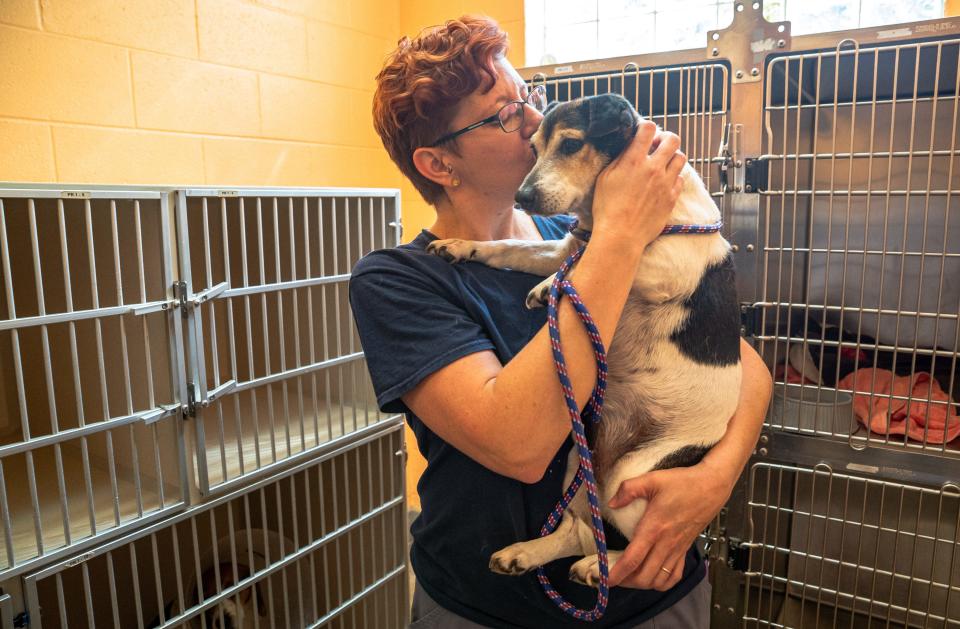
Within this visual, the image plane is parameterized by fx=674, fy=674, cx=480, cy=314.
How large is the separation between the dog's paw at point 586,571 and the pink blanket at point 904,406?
36.1 inches

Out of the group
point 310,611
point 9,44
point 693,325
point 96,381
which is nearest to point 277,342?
point 96,381

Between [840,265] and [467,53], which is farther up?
[467,53]

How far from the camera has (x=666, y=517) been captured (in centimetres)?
92

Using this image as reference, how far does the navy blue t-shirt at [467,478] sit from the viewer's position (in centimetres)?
88

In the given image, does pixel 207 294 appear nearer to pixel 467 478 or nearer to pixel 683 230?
pixel 467 478

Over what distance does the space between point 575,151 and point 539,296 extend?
0.23 metres

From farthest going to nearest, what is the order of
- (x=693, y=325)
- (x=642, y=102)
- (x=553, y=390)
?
(x=642, y=102)
(x=693, y=325)
(x=553, y=390)

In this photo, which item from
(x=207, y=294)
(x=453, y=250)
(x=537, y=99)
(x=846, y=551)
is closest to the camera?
(x=453, y=250)

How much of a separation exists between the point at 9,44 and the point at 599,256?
161 centimetres

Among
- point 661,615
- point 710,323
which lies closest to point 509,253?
point 710,323

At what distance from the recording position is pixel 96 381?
145 cm

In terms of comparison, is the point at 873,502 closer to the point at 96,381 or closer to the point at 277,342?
the point at 277,342

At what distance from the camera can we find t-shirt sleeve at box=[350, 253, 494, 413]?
842 millimetres

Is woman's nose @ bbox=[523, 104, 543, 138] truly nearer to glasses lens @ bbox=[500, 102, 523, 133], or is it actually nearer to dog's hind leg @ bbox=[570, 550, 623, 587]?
glasses lens @ bbox=[500, 102, 523, 133]
